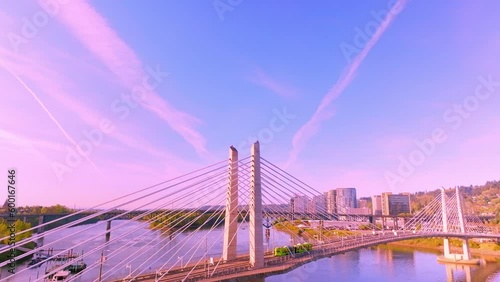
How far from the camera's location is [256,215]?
Answer: 22.8 meters

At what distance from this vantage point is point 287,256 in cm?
2466

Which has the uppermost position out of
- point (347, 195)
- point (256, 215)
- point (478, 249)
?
point (347, 195)

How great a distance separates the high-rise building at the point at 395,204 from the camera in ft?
414

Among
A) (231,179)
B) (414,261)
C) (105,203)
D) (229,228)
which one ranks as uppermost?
(231,179)

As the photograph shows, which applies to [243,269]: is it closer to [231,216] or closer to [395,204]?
[231,216]

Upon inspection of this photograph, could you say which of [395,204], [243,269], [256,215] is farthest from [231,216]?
[395,204]

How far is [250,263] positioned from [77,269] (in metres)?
27.1

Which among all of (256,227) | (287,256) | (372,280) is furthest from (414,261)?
(256,227)

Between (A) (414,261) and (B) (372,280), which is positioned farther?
(A) (414,261)

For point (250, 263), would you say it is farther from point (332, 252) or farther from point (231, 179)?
point (332, 252)

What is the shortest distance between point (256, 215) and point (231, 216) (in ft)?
9.01

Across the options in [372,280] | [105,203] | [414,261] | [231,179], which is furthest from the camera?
[414,261]

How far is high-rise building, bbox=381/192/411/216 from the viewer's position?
414ft

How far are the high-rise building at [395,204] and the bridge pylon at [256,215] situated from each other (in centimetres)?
12053
